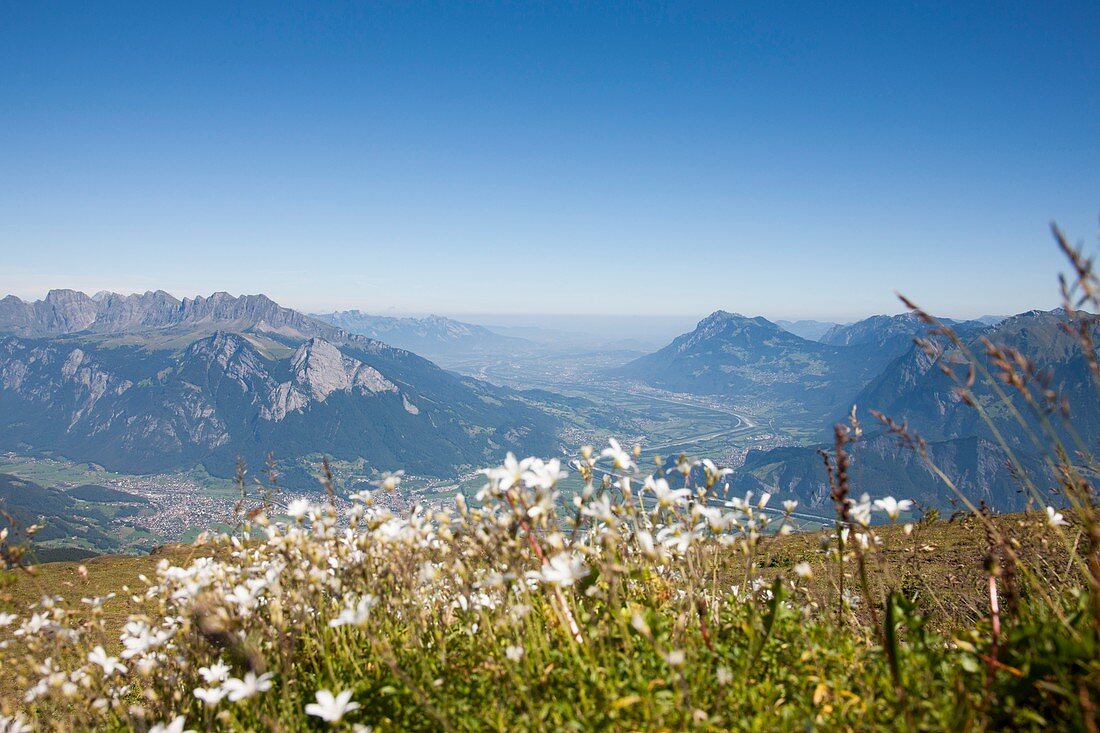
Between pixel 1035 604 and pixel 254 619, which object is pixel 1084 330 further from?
pixel 254 619

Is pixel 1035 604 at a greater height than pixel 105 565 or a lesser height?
greater

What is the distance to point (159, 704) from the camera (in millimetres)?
4500

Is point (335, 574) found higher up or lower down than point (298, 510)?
lower down

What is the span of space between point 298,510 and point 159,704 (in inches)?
77.4

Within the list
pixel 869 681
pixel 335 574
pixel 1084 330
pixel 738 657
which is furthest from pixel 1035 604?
pixel 335 574

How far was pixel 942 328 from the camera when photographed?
3123 millimetres

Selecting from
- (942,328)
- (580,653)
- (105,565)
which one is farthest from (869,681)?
(105,565)

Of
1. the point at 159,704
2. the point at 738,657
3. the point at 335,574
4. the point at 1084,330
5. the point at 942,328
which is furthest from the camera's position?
the point at 335,574

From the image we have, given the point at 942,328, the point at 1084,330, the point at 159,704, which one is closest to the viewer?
the point at 1084,330

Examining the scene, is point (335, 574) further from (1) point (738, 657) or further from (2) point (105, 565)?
(2) point (105, 565)

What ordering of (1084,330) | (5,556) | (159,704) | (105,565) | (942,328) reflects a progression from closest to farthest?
(1084,330) < (942,328) < (5,556) < (159,704) < (105,565)

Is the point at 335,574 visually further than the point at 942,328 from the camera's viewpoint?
Yes

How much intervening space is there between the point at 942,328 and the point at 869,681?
2.00m

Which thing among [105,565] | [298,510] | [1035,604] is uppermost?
[298,510]
